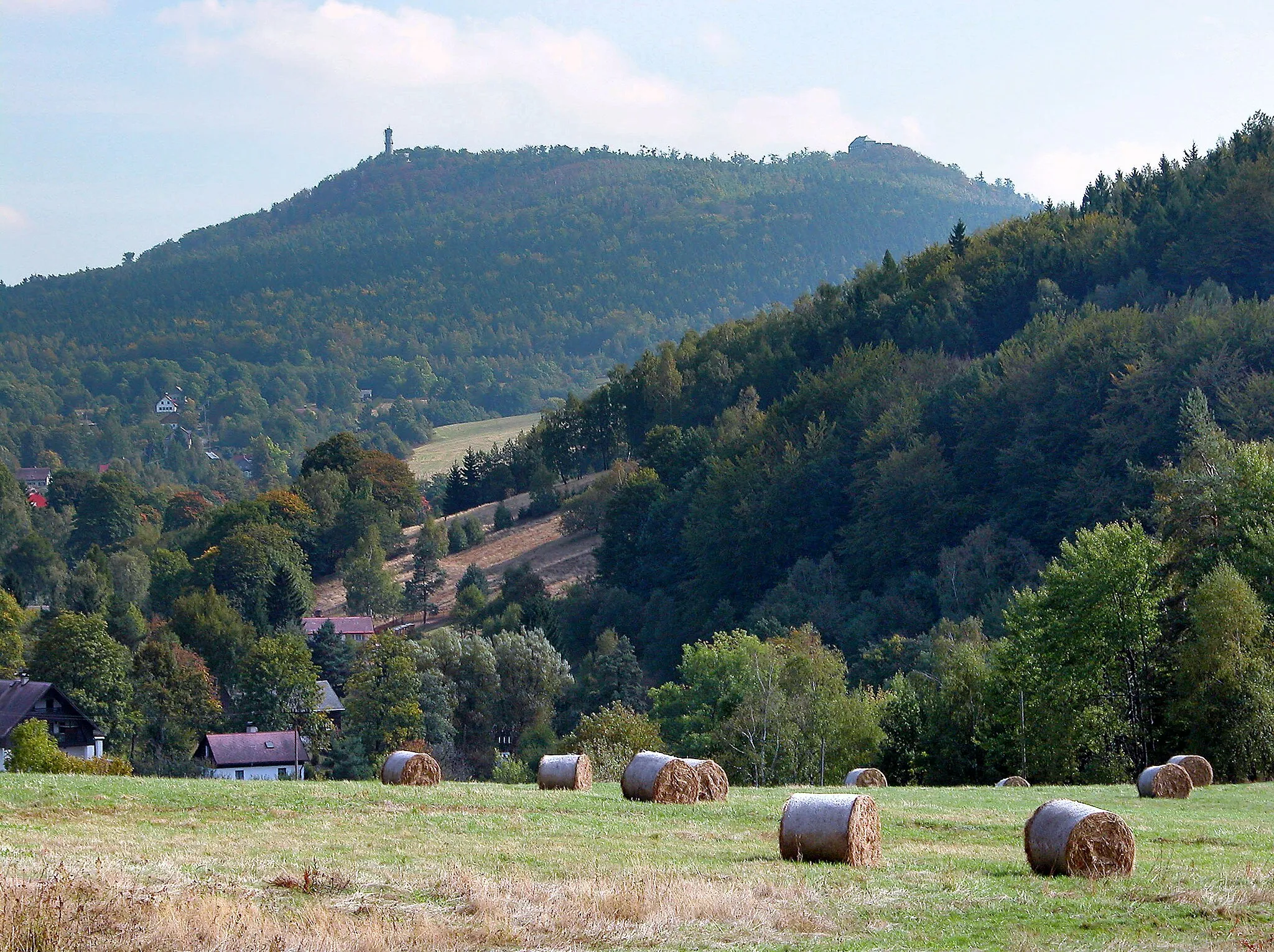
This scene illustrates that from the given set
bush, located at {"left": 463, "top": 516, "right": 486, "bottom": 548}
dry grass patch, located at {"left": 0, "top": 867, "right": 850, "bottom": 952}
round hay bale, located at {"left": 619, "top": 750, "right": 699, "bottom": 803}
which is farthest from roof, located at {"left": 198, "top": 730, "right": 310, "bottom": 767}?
dry grass patch, located at {"left": 0, "top": 867, "right": 850, "bottom": 952}

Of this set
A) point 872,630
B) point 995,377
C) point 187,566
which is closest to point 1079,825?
point 872,630

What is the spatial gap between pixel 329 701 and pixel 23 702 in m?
21.3

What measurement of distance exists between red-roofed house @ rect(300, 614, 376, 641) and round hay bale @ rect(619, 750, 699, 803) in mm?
85399

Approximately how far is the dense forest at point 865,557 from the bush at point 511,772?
367mm

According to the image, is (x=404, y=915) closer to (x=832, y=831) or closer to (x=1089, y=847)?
(x=832, y=831)

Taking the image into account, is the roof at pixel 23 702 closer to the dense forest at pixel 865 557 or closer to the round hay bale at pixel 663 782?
the dense forest at pixel 865 557

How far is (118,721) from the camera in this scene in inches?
3105

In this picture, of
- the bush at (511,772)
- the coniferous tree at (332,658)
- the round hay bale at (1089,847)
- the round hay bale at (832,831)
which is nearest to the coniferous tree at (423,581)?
the coniferous tree at (332,658)

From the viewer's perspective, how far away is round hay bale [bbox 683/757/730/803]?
2372cm

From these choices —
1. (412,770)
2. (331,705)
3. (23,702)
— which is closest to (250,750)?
(23,702)

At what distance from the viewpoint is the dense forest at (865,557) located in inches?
1682

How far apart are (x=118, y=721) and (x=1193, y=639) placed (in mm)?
57645

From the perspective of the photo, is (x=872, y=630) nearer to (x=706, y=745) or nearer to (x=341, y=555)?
(x=706, y=745)

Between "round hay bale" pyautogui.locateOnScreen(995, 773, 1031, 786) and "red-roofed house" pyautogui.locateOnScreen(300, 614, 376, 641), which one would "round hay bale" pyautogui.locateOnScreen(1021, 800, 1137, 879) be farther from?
"red-roofed house" pyautogui.locateOnScreen(300, 614, 376, 641)
